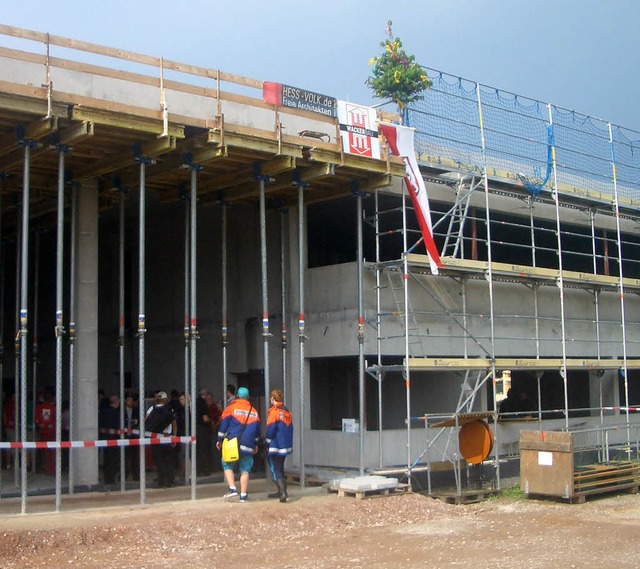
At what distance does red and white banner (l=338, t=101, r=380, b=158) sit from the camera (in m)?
16.1

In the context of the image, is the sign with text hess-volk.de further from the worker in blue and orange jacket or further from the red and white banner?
the worker in blue and orange jacket

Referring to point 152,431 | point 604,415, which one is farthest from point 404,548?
point 604,415

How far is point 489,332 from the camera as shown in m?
18.5

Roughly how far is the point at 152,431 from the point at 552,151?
35.0ft

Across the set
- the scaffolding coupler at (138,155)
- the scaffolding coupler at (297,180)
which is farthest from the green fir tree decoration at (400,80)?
the scaffolding coupler at (138,155)

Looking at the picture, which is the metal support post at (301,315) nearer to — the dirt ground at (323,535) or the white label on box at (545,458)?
the dirt ground at (323,535)

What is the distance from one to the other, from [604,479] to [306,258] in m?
6.79

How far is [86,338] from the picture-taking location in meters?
15.7

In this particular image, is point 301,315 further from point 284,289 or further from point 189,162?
point 189,162

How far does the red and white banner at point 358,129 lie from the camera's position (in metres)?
16.1

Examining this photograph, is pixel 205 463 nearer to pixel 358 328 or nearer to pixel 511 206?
pixel 358 328

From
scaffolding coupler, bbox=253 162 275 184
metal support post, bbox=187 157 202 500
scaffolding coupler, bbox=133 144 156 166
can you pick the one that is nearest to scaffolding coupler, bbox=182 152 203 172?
metal support post, bbox=187 157 202 500

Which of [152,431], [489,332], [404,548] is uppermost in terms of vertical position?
[489,332]

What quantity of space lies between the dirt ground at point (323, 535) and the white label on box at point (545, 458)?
81cm
